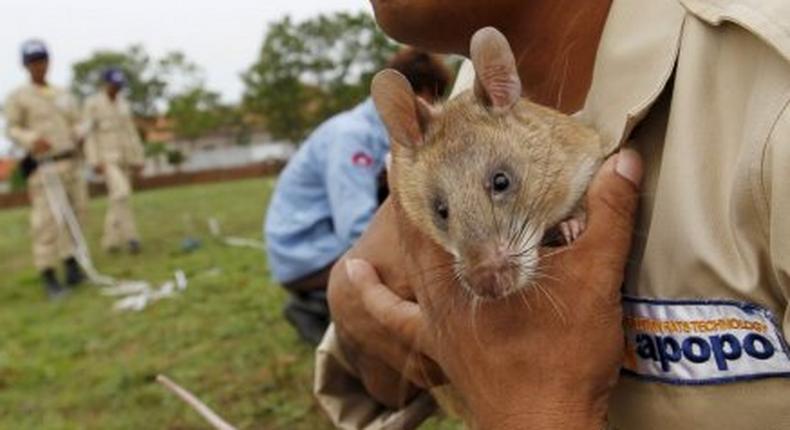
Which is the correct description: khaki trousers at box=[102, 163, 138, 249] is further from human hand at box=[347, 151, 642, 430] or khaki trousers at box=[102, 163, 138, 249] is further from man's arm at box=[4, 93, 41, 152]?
human hand at box=[347, 151, 642, 430]

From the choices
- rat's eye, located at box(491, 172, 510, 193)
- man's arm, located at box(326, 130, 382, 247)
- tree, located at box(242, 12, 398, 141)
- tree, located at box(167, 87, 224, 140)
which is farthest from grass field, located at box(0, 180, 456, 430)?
tree, located at box(167, 87, 224, 140)

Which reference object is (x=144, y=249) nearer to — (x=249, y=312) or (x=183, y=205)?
(x=249, y=312)

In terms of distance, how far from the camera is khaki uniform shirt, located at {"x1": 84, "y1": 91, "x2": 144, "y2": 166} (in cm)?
1252

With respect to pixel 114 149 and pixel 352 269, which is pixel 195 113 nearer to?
A: pixel 114 149

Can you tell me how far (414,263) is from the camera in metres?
2.11

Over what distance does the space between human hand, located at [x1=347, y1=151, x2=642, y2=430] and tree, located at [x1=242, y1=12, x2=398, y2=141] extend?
96.5ft

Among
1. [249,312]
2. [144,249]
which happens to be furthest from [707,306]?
[144,249]

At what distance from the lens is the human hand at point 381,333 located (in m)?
2.22

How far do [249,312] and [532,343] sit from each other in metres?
6.48

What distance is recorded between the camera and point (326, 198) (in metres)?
6.32

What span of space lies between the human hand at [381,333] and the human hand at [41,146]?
8297mm

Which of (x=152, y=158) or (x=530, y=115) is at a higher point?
(x=530, y=115)

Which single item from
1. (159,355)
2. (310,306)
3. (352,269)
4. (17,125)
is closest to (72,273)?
(17,125)

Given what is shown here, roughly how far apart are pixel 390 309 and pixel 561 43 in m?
0.69
